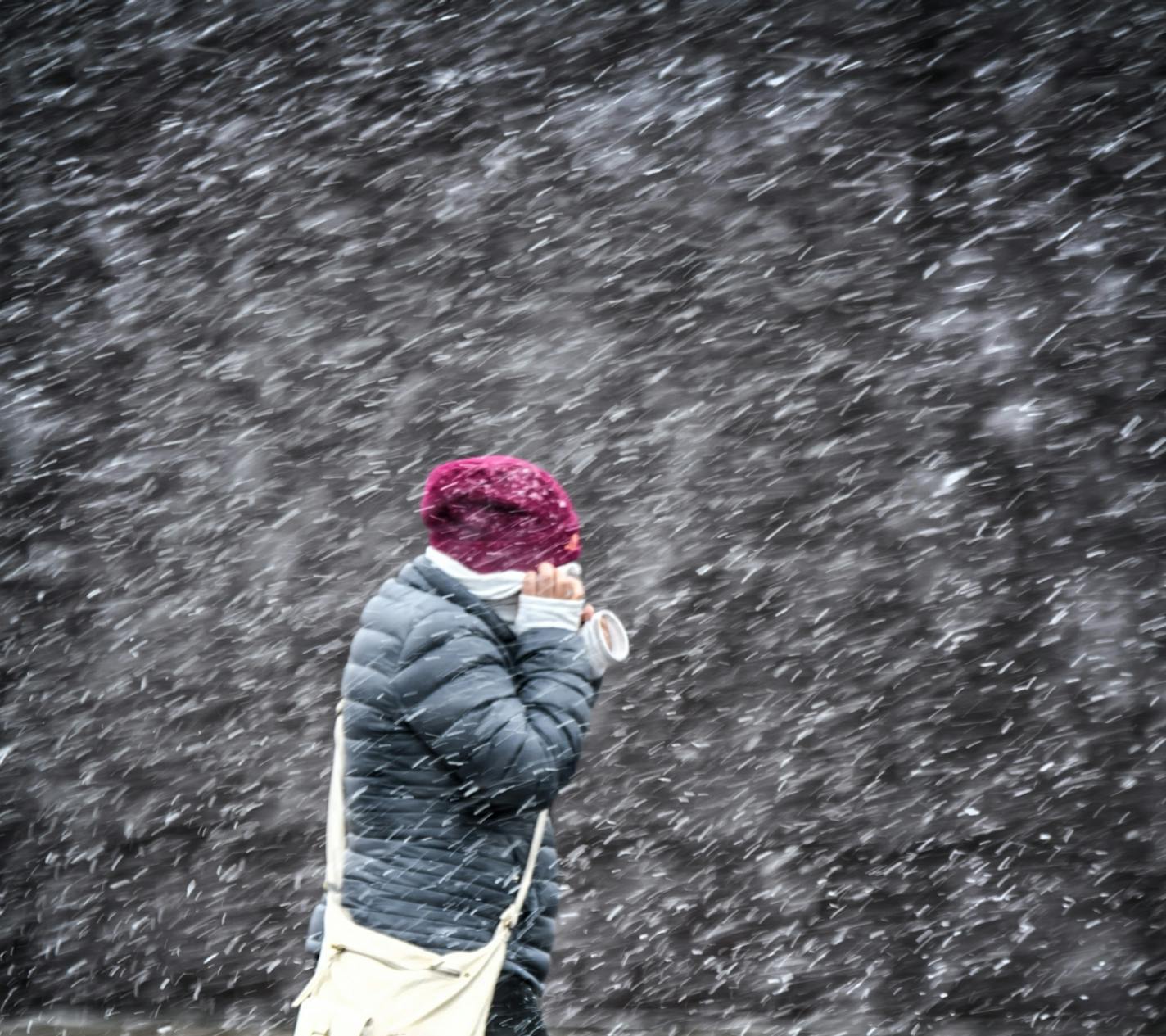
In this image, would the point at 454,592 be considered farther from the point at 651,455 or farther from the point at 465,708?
the point at 651,455

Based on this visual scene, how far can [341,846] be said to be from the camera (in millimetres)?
2256

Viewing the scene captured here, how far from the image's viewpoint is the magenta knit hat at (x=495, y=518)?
2285 mm

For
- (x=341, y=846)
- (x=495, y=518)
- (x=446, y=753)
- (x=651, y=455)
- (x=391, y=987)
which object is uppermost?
(x=495, y=518)

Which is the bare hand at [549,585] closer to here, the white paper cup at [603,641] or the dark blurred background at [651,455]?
the white paper cup at [603,641]

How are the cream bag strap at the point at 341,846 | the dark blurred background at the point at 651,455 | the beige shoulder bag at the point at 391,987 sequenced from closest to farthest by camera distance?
the beige shoulder bag at the point at 391,987
the cream bag strap at the point at 341,846
the dark blurred background at the point at 651,455

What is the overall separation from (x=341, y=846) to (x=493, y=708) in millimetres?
453

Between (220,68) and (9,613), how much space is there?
235 centimetres

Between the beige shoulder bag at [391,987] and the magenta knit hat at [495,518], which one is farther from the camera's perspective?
the magenta knit hat at [495,518]

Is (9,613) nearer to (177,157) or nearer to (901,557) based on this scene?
(177,157)

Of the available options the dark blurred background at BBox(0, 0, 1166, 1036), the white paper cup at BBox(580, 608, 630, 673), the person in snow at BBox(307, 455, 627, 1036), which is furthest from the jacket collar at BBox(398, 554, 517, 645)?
the dark blurred background at BBox(0, 0, 1166, 1036)

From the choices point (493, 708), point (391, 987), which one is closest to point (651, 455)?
point (493, 708)

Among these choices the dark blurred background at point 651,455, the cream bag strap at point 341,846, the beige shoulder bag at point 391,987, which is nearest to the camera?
the beige shoulder bag at point 391,987

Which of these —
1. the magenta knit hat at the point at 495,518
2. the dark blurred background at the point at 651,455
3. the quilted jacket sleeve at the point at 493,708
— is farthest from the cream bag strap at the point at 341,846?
the dark blurred background at the point at 651,455

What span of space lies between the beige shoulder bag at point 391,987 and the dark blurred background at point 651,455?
207cm
